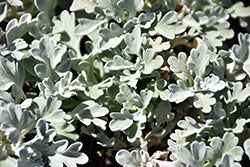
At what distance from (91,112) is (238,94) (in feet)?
2.13

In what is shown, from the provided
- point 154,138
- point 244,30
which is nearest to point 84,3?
point 154,138

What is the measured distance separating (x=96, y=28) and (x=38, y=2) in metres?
0.31

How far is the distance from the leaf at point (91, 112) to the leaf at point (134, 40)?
0.95 feet

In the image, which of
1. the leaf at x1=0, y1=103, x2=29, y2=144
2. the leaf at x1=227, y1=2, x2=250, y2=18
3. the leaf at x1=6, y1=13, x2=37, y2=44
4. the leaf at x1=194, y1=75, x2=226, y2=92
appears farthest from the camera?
the leaf at x1=227, y1=2, x2=250, y2=18

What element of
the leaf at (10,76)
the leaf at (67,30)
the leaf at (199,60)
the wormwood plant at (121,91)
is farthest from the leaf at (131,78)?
the leaf at (10,76)

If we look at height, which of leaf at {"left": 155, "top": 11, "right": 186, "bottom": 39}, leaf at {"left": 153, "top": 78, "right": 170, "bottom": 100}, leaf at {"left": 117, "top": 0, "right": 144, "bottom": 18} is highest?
leaf at {"left": 117, "top": 0, "right": 144, "bottom": 18}

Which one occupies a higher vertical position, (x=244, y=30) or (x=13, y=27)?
(x=13, y=27)

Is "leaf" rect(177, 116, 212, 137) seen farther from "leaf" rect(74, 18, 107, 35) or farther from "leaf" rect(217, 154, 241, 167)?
"leaf" rect(74, 18, 107, 35)

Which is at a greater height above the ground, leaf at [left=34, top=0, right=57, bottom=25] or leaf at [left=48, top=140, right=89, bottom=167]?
leaf at [left=34, top=0, right=57, bottom=25]

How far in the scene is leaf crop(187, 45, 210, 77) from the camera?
162cm

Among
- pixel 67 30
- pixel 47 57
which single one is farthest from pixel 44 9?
pixel 47 57

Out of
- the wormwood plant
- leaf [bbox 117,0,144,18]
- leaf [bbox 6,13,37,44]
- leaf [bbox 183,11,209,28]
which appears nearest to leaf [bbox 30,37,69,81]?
the wormwood plant

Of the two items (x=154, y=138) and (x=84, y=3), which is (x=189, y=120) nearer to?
(x=154, y=138)

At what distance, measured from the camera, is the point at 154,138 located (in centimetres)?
177
